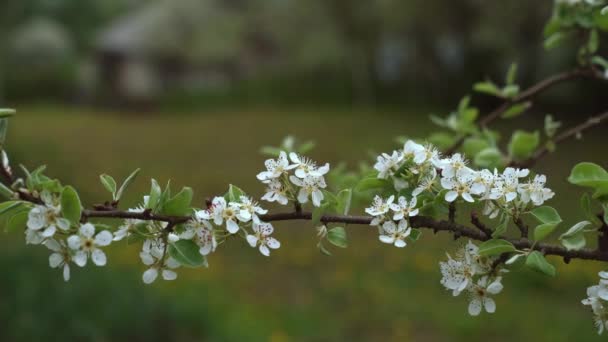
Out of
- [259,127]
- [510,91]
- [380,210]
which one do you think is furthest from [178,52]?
[380,210]

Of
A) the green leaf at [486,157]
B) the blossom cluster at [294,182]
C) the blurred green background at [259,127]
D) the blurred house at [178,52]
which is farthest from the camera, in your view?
the blurred house at [178,52]

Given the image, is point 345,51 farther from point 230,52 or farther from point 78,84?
point 78,84

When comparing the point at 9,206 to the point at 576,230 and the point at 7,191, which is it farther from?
the point at 576,230

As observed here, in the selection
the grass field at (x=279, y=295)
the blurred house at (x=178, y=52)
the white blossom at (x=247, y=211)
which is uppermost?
the white blossom at (x=247, y=211)

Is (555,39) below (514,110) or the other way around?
the other way around

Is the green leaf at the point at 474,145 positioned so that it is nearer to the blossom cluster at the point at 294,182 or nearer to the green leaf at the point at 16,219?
the blossom cluster at the point at 294,182

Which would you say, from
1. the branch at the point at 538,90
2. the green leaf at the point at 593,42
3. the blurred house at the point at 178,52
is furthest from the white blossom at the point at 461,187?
the blurred house at the point at 178,52

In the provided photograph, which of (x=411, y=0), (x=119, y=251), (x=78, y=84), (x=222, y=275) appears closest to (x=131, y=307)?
(x=222, y=275)

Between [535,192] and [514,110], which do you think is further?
[514,110]

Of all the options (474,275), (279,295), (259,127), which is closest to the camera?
(474,275)
